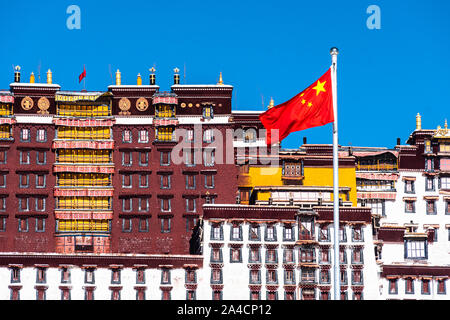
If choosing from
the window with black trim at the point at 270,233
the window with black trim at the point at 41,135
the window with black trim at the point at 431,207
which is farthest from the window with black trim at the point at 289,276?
the window with black trim at the point at 41,135

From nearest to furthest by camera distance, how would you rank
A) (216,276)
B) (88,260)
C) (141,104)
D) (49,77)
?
(216,276), (88,260), (141,104), (49,77)

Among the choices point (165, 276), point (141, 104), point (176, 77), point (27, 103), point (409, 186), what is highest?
point (176, 77)

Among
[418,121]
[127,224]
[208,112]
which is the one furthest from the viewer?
[418,121]

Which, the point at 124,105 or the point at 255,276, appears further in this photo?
the point at 124,105

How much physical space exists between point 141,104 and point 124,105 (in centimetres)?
218

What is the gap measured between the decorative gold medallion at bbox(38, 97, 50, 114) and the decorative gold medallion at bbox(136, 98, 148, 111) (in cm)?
1149

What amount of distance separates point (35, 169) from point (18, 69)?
567 inches

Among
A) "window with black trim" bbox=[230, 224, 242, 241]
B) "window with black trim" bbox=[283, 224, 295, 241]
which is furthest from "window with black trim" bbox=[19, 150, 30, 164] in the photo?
"window with black trim" bbox=[283, 224, 295, 241]

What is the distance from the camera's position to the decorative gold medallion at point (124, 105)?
104m

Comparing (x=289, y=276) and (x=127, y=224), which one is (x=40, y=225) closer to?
(x=127, y=224)

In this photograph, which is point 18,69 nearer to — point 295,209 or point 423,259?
point 295,209

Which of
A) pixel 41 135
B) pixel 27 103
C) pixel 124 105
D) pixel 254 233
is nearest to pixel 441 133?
pixel 254 233

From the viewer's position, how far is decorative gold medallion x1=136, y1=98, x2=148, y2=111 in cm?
10400

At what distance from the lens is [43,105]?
10325 centimetres
